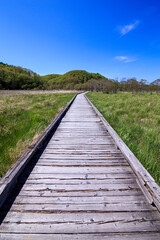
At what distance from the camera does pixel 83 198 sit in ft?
5.39

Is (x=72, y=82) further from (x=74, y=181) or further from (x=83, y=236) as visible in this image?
(x=83, y=236)

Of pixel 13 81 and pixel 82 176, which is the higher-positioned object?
pixel 13 81

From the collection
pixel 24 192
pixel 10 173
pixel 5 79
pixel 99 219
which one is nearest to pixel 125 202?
pixel 99 219

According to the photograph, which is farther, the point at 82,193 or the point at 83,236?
the point at 82,193

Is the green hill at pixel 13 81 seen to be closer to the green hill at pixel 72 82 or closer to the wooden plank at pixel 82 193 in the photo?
the green hill at pixel 72 82

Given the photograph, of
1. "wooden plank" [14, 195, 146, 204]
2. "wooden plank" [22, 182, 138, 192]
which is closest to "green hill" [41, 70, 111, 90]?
"wooden plank" [22, 182, 138, 192]

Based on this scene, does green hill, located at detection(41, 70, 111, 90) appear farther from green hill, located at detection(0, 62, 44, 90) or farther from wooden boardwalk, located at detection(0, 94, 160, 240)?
wooden boardwalk, located at detection(0, 94, 160, 240)

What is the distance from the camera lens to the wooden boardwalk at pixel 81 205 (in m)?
1.26

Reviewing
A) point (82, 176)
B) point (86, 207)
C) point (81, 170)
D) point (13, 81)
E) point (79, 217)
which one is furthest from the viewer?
point (13, 81)

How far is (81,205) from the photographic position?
1.54 metres

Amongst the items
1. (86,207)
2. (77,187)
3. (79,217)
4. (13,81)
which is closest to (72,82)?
(13,81)

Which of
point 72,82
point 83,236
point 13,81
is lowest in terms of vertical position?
point 83,236

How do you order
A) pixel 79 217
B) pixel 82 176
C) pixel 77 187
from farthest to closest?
pixel 82 176, pixel 77 187, pixel 79 217

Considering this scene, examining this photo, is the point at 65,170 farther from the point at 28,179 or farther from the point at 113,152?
the point at 113,152
